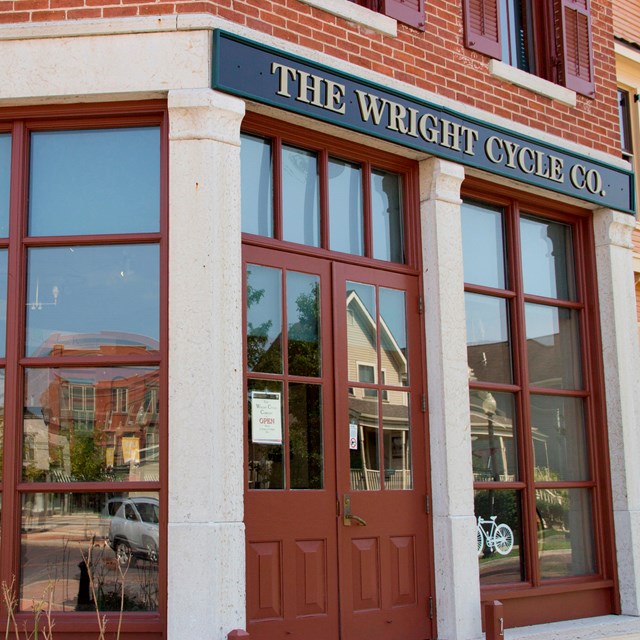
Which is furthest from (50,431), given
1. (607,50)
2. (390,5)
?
(607,50)

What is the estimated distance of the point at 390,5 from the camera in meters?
7.72

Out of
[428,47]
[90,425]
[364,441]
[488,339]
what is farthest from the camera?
[488,339]

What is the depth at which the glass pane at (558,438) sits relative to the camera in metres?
8.63

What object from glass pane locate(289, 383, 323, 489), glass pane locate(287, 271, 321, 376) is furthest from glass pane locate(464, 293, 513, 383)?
glass pane locate(289, 383, 323, 489)

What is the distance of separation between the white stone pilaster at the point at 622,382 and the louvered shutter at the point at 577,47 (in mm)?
1237

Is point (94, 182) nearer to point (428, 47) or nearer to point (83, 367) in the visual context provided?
point (83, 367)

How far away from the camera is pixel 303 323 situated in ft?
23.3

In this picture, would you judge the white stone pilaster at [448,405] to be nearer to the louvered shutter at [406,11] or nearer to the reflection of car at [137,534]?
the louvered shutter at [406,11]

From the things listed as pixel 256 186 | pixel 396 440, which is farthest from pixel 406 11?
pixel 396 440

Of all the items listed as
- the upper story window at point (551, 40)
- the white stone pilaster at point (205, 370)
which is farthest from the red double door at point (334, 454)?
the upper story window at point (551, 40)

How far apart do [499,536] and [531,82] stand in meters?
3.98

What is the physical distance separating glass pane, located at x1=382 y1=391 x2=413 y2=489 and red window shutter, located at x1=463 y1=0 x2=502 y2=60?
3100 mm

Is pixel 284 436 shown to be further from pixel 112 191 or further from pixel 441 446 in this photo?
pixel 112 191

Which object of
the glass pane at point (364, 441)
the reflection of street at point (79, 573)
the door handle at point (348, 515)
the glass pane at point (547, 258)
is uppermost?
the glass pane at point (547, 258)
